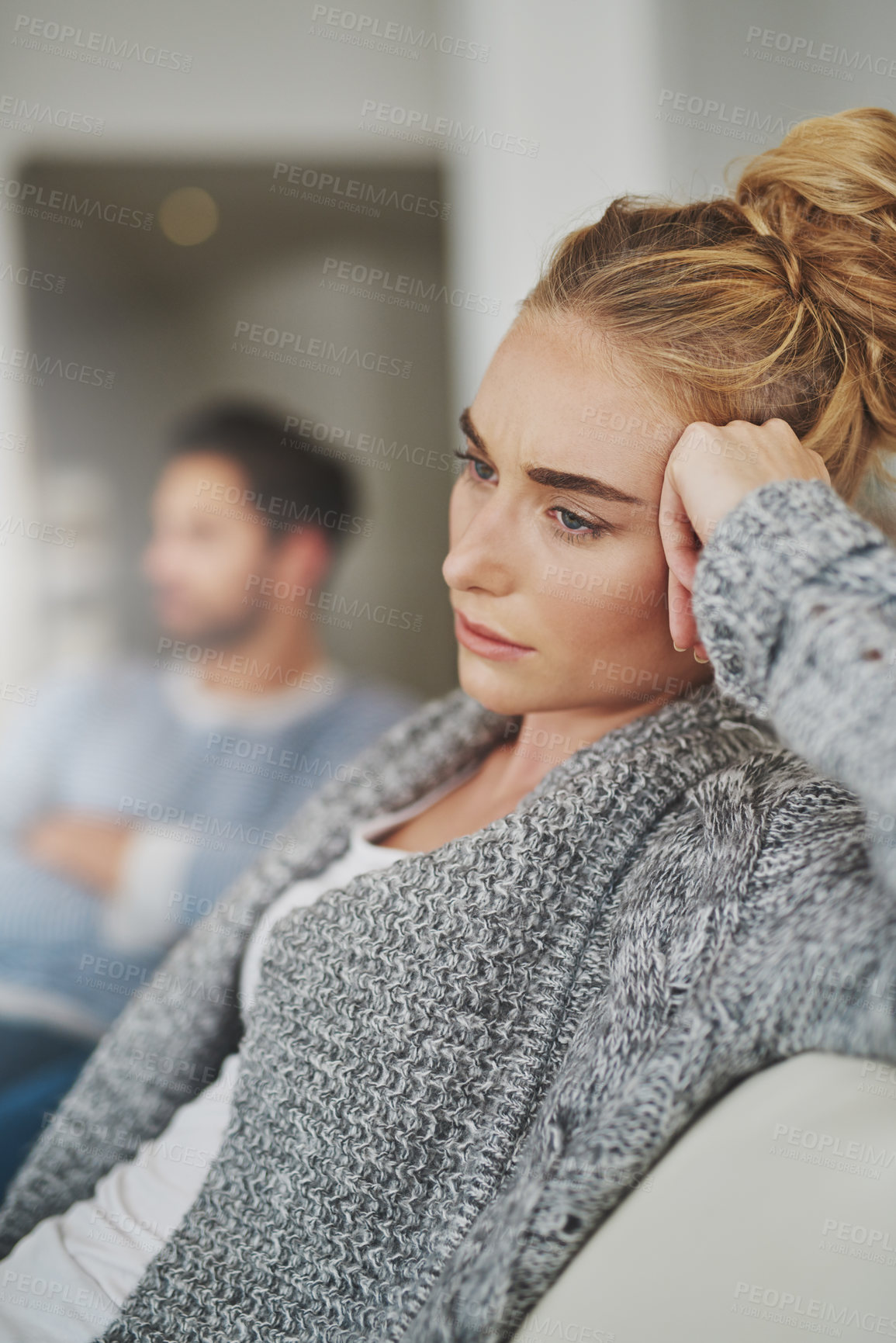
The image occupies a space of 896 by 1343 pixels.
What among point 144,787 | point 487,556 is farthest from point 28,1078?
point 487,556

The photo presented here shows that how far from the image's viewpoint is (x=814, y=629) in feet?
1.81

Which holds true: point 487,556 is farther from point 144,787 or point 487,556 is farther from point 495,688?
point 144,787

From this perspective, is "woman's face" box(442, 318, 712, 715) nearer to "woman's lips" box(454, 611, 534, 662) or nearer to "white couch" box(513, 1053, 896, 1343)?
"woman's lips" box(454, 611, 534, 662)

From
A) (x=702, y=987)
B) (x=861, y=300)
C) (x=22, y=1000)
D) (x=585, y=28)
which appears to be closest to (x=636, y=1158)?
(x=702, y=987)

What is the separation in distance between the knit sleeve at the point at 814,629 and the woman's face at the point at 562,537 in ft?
0.45

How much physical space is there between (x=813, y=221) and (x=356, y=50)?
158cm

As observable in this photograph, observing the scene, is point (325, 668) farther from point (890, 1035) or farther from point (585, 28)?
point (890, 1035)

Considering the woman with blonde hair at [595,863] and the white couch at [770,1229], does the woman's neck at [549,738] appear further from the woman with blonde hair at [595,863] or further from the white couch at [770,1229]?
the white couch at [770,1229]

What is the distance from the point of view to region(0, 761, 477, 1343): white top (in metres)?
0.79

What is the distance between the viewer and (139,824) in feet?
5.72

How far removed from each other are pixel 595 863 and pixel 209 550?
4.37 feet

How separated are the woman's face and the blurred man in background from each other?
3.16 feet

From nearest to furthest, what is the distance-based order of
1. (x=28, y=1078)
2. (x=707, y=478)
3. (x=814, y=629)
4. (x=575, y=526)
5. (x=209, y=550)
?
1. (x=814, y=629)
2. (x=707, y=478)
3. (x=575, y=526)
4. (x=28, y=1078)
5. (x=209, y=550)

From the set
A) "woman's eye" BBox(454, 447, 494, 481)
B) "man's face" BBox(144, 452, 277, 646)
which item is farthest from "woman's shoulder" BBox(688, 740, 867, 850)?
"man's face" BBox(144, 452, 277, 646)
